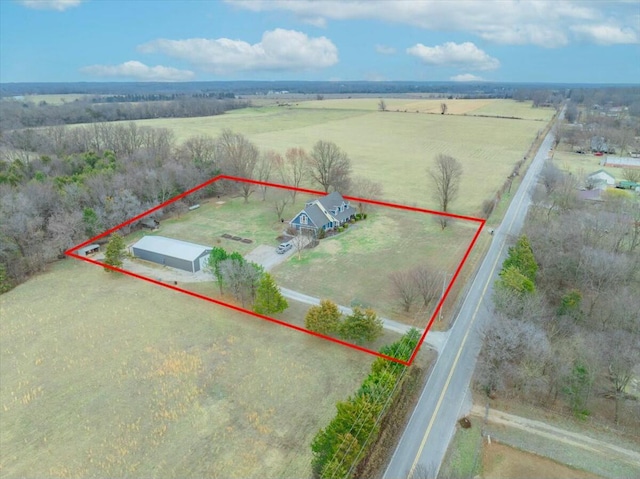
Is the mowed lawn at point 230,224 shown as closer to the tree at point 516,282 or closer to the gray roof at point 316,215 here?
the gray roof at point 316,215

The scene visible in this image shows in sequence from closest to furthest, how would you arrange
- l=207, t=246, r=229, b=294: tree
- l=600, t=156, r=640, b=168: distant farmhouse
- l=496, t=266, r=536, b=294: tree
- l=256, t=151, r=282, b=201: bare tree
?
l=496, t=266, r=536, b=294: tree → l=207, t=246, r=229, b=294: tree → l=256, t=151, r=282, b=201: bare tree → l=600, t=156, r=640, b=168: distant farmhouse

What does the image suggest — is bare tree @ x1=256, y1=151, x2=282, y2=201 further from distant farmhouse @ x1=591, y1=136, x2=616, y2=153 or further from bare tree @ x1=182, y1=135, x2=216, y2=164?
distant farmhouse @ x1=591, y1=136, x2=616, y2=153

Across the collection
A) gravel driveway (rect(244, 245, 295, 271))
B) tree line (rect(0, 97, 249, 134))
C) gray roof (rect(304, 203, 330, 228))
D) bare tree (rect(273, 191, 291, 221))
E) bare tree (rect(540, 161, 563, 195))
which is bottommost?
gravel driveway (rect(244, 245, 295, 271))

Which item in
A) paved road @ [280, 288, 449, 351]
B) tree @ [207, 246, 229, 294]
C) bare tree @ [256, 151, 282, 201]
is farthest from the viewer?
bare tree @ [256, 151, 282, 201]

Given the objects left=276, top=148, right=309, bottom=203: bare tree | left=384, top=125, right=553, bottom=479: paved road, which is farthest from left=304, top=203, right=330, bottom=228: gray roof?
left=384, top=125, right=553, bottom=479: paved road

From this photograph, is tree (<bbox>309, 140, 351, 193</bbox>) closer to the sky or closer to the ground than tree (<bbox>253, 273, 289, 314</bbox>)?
closer to the sky

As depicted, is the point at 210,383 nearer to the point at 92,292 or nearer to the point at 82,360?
the point at 82,360

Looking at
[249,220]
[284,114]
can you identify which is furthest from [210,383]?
[284,114]
